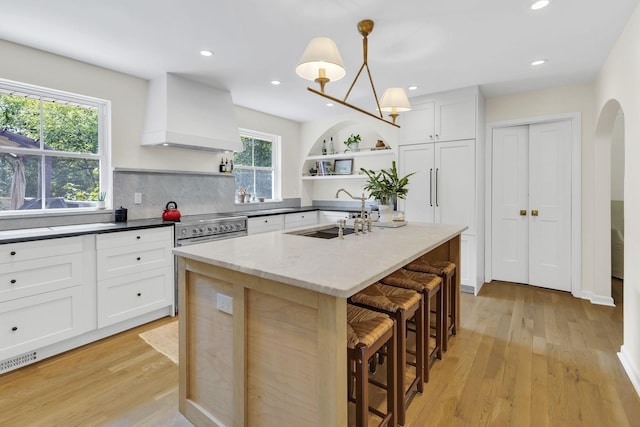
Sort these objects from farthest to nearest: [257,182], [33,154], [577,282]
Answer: [257,182] < [577,282] < [33,154]

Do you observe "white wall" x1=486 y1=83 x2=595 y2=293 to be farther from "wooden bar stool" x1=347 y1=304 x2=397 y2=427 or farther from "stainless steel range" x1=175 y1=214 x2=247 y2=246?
"stainless steel range" x1=175 y1=214 x2=247 y2=246

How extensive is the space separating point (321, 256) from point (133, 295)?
213 centimetres

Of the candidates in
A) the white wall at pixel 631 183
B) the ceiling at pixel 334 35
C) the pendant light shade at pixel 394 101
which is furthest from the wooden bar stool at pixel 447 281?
the ceiling at pixel 334 35

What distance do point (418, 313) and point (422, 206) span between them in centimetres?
248

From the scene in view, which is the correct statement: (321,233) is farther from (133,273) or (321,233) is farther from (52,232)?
(52,232)

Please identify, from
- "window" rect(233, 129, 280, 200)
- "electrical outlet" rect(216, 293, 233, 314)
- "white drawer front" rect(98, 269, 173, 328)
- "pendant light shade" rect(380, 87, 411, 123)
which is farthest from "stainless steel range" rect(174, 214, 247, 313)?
"pendant light shade" rect(380, 87, 411, 123)

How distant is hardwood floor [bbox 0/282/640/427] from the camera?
1750mm

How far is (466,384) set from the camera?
6.69 feet

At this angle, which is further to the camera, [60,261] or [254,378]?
[60,261]

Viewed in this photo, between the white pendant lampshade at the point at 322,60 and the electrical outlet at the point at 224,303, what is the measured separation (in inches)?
51.1

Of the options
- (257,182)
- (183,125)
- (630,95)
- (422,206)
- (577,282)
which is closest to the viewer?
(630,95)

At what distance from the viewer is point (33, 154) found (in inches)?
111

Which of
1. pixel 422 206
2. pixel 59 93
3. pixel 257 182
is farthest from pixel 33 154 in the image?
pixel 422 206

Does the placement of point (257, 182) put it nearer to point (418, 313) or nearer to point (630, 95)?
point (418, 313)
